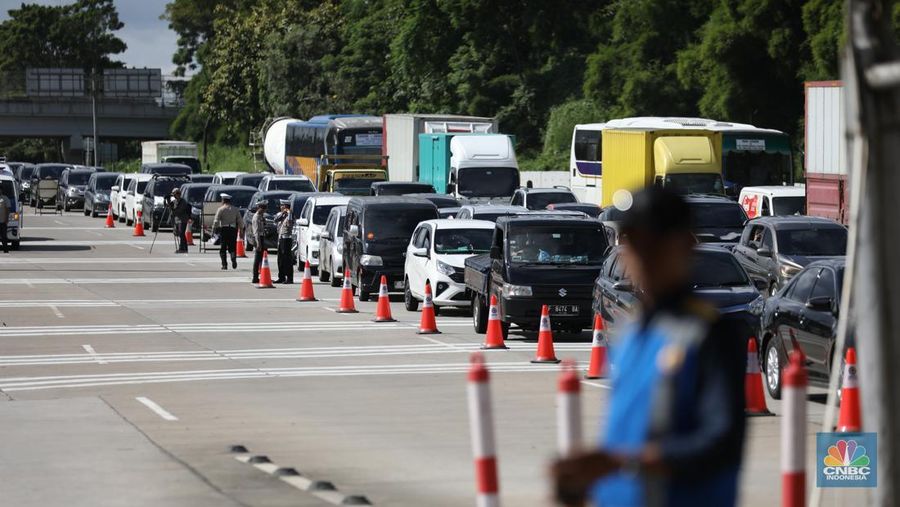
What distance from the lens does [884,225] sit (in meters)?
6.57

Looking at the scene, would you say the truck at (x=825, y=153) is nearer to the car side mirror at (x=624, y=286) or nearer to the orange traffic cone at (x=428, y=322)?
the orange traffic cone at (x=428, y=322)

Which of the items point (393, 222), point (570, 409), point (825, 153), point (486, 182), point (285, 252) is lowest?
point (285, 252)

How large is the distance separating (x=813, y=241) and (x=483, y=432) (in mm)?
20933

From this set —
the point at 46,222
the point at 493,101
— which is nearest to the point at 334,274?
the point at 46,222

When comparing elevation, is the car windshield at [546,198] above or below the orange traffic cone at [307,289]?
above

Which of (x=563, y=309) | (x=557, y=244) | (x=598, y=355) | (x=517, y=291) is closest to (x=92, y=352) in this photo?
(x=517, y=291)

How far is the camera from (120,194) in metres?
65.4

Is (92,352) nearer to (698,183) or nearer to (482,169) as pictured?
(698,183)

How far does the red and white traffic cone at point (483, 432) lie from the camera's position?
25.9 ft

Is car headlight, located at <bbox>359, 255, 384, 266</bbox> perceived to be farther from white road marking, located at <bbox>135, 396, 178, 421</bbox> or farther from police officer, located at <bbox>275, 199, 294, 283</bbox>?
white road marking, located at <bbox>135, 396, 178, 421</bbox>

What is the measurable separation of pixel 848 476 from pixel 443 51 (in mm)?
71962

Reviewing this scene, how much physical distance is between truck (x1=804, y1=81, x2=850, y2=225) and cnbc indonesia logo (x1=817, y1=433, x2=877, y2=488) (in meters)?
21.8

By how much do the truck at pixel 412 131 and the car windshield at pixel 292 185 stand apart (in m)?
3.77

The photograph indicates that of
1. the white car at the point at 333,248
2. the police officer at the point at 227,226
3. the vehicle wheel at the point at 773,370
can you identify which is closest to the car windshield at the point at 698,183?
the white car at the point at 333,248
